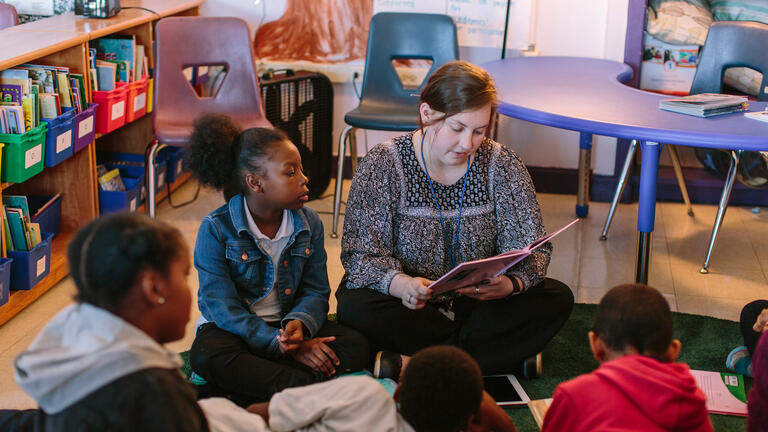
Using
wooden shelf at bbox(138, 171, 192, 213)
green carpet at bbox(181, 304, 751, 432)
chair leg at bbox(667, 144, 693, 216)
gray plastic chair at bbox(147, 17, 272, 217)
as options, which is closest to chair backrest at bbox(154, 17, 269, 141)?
gray plastic chair at bbox(147, 17, 272, 217)

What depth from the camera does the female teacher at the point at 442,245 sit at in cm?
200

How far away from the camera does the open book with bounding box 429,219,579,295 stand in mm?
1711

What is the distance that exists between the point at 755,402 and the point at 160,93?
→ 2.39m

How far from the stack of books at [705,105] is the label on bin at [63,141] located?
1.90m

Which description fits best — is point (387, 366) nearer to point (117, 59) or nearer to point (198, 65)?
point (198, 65)

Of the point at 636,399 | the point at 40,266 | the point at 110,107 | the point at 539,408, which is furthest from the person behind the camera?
the point at 110,107

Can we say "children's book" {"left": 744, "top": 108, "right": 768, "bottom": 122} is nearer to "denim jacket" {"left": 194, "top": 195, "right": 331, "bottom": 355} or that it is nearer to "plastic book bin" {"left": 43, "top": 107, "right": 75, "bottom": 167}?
"denim jacket" {"left": 194, "top": 195, "right": 331, "bottom": 355}

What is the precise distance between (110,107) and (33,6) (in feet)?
3.27

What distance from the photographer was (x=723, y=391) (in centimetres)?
202

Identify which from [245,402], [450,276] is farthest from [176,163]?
[450,276]

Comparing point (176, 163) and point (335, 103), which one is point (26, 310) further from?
point (335, 103)

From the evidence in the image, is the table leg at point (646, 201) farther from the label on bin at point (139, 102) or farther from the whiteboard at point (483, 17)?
the label on bin at point (139, 102)

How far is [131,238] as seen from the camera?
3.59 ft

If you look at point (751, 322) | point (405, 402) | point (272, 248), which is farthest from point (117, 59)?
point (751, 322)
